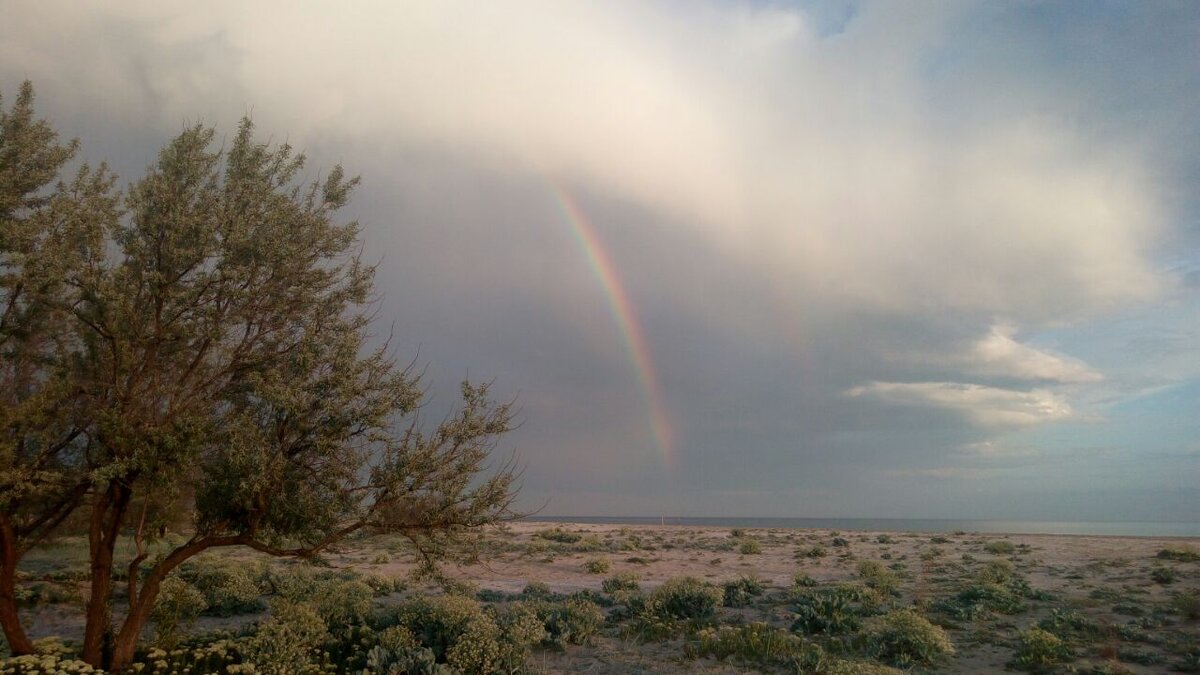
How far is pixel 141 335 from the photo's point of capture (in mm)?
11156

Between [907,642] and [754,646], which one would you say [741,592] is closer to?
[754,646]

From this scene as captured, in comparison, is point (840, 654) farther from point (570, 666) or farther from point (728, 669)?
point (570, 666)

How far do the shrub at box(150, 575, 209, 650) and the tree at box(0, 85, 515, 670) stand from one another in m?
0.86

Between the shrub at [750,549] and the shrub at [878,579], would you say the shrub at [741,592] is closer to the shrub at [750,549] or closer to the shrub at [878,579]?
the shrub at [878,579]

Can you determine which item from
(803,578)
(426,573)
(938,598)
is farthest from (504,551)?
(426,573)

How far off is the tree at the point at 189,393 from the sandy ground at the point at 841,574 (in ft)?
8.85

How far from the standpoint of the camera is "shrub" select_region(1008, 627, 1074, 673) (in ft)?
40.9

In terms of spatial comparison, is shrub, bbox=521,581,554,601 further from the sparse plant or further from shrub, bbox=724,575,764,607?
the sparse plant

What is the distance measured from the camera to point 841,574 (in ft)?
90.4

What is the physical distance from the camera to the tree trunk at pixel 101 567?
11.4 m

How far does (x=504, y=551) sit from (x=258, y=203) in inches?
1142

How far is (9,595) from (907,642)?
626 inches

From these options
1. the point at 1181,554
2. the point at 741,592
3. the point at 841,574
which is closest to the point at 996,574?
the point at 841,574

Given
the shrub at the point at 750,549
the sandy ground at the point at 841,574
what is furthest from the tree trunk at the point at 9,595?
the shrub at the point at 750,549
